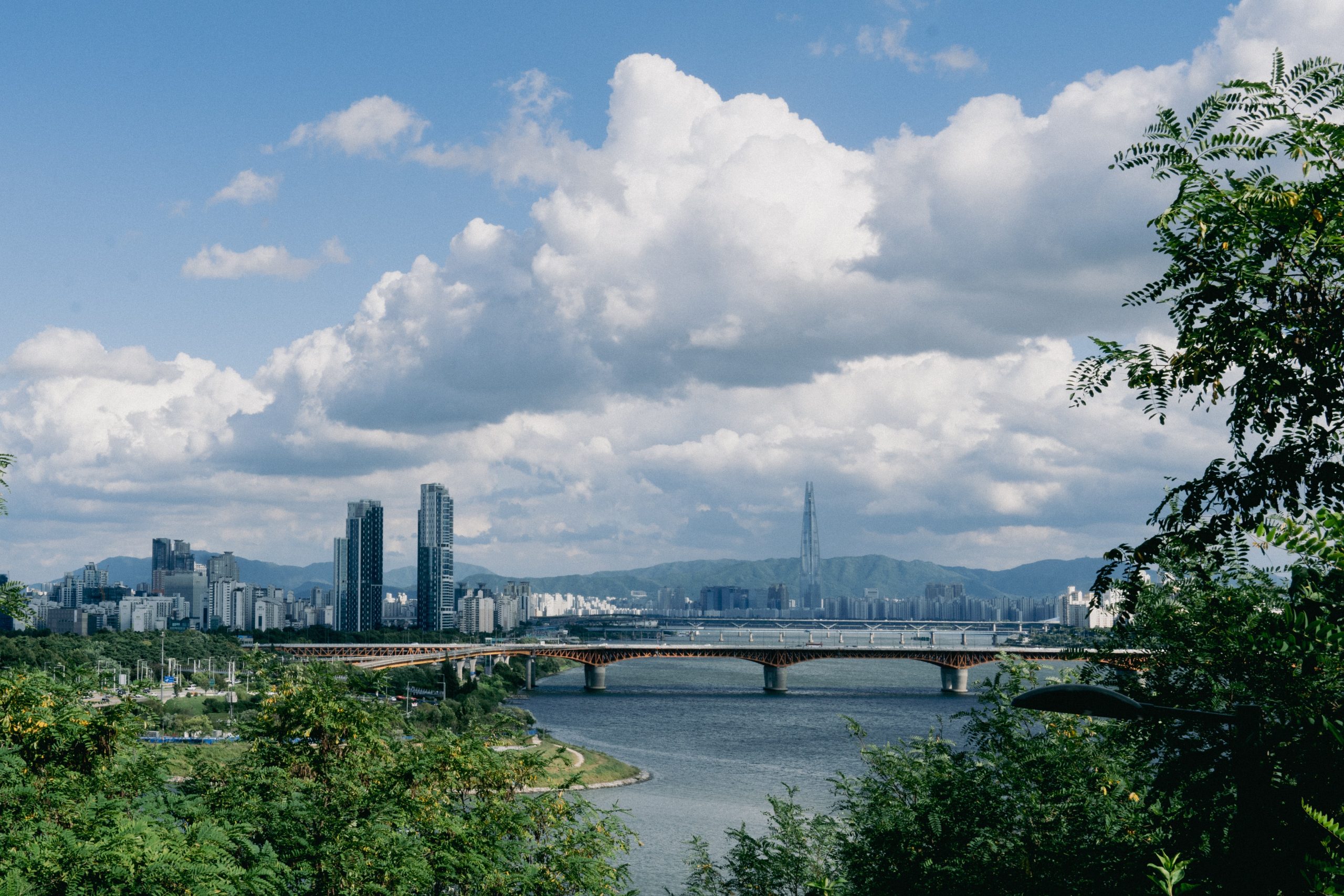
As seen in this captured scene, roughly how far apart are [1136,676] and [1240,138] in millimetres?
6021

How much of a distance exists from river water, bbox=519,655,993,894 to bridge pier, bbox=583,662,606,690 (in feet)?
5.10

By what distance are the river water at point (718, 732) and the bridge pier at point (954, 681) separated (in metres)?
1.64

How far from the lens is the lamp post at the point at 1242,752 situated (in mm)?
5723

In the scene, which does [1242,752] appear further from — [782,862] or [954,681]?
[954,681]

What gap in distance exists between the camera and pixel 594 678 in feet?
381

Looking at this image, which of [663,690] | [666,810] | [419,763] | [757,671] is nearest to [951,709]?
[663,690]

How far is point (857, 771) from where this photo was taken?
58.5 m

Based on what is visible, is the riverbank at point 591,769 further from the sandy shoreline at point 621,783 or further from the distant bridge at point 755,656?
the distant bridge at point 755,656

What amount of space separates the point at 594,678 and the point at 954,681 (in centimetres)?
3781

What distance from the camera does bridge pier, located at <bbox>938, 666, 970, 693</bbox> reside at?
355 ft

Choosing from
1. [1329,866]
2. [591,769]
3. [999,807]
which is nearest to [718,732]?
[591,769]

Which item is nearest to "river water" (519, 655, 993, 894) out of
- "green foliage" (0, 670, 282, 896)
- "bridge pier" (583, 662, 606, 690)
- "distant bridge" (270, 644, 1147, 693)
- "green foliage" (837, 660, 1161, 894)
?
"bridge pier" (583, 662, 606, 690)

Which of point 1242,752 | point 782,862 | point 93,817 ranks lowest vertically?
point 782,862

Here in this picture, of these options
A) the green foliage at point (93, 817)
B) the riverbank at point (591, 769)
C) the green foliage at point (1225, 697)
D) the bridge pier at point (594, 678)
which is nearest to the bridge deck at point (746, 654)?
the bridge pier at point (594, 678)
